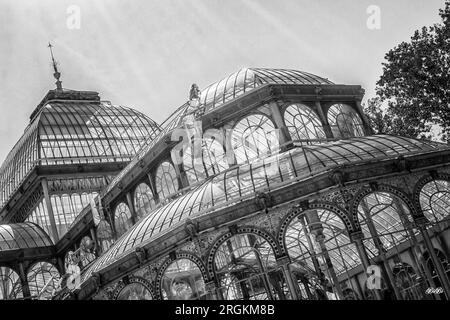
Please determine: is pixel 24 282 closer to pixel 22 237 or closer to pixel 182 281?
pixel 22 237

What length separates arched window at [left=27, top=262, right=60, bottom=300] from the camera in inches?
2024

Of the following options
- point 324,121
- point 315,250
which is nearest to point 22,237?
point 315,250

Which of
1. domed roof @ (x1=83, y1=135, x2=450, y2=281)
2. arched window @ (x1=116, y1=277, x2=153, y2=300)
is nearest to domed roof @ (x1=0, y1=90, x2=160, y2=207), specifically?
domed roof @ (x1=83, y1=135, x2=450, y2=281)

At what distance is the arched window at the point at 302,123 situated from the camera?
1505 inches

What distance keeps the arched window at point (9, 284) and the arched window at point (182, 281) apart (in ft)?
61.2

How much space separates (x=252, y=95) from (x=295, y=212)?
955 centimetres

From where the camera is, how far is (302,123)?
38.7 metres

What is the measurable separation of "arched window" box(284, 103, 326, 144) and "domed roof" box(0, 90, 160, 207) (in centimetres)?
1912

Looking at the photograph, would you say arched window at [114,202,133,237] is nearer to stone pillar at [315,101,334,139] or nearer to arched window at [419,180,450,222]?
stone pillar at [315,101,334,139]

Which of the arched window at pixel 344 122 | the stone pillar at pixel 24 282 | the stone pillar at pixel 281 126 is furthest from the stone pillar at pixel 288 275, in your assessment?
the stone pillar at pixel 24 282

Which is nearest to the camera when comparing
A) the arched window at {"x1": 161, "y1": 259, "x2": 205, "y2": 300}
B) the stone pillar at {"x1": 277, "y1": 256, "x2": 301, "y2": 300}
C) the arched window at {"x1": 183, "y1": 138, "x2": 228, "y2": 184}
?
the stone pillar at {"x1": 277, "y1": 256, "x2": 301, "y2": 300}
